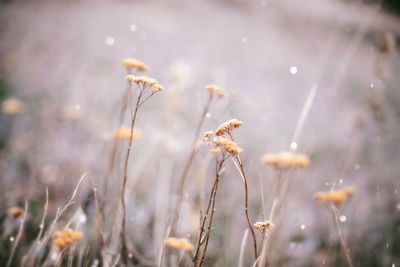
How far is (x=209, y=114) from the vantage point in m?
2.19

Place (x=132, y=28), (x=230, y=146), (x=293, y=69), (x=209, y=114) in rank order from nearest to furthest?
(x=230, y=146) → (x=209, y=114) → (x=293, y=69) → (x=132, y=28)

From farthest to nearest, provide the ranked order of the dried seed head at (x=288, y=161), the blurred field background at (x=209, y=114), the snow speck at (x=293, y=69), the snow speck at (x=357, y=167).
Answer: the snow speck at (x=293, y=69) < the snow speck at (x=357, y=167) < the blurred field background at (x=209, y=114) < the dried seed head at (x=288, y=161)

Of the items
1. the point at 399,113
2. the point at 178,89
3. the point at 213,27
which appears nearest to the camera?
the point at 178,89

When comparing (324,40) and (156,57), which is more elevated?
(324,40)

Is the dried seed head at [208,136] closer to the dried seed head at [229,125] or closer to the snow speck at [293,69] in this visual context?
the dried seed head at [229,125]

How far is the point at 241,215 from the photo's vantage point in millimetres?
3109

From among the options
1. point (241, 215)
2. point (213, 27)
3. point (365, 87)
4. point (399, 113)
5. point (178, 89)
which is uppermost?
point (213, 27)

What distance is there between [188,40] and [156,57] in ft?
2.93

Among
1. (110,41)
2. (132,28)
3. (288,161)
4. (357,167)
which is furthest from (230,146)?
(132,28)

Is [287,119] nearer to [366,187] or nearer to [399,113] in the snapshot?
[399,113]

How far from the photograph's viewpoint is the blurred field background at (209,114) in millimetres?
2600

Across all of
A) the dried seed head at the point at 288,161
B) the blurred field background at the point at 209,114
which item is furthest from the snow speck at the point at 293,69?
the dried seed head at the point at 288,161

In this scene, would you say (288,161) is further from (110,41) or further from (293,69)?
(110,41)

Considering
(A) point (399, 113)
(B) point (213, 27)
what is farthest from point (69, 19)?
(A) point (399, 113)
